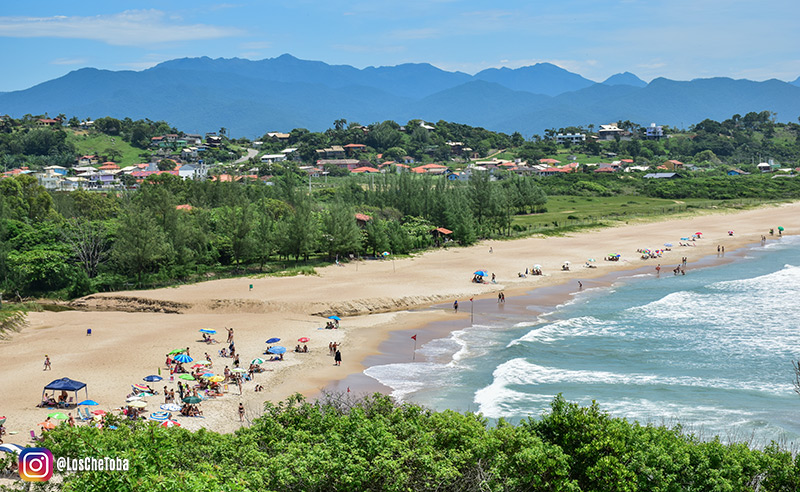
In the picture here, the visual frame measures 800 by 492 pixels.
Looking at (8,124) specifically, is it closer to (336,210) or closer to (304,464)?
(336,210)

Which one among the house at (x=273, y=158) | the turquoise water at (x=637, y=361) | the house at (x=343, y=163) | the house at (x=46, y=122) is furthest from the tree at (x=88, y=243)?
the house at (x=46, y=122)

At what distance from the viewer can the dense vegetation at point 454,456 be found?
49.2ft

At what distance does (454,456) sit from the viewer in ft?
53.0

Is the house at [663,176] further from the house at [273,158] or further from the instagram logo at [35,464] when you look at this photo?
the instagram logo at [35,464]

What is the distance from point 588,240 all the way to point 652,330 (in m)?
37.1

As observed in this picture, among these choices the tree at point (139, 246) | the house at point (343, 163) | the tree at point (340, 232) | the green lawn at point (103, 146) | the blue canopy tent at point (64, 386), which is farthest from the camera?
the green lawn at point (103, 146)

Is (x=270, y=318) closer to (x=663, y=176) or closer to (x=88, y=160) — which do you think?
(x=88, y=160)

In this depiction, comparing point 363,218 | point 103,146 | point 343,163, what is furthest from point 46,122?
point 363,218

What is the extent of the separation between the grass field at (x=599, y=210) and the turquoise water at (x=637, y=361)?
35.7 metres

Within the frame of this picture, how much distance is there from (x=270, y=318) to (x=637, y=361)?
873 inches

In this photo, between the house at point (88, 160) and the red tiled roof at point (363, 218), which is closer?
the red tiled roof at point (363, 218)

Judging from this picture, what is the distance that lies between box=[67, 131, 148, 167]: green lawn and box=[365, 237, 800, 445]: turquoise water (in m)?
127

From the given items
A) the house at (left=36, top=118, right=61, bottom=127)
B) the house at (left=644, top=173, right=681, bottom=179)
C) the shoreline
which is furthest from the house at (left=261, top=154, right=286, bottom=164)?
the shoreline

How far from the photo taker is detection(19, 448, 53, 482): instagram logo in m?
12.9
